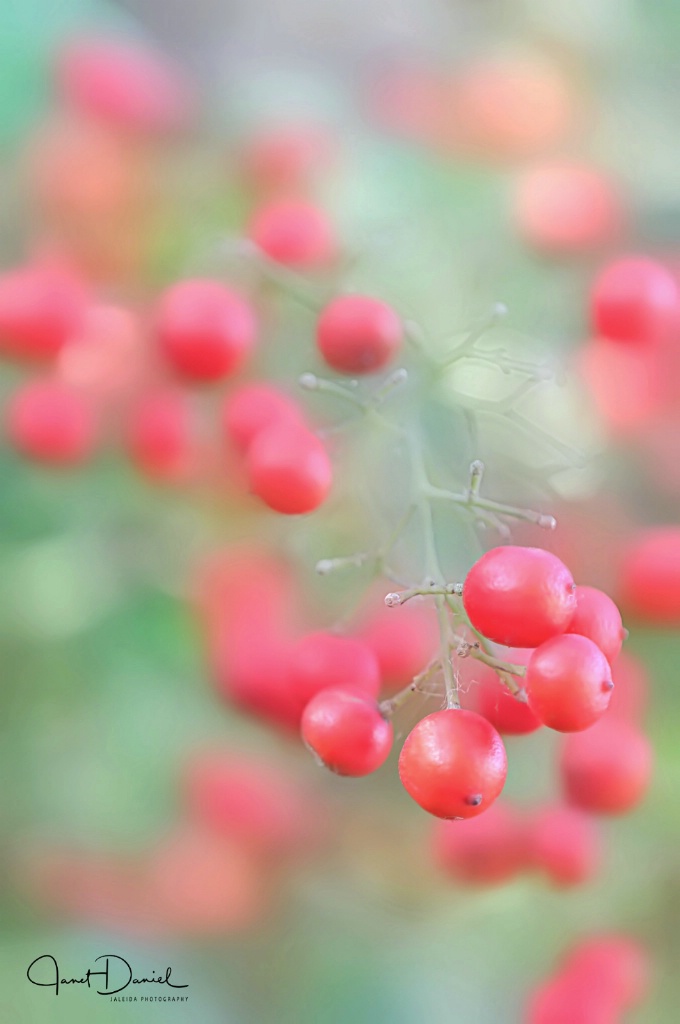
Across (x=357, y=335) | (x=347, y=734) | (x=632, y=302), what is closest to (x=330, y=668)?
(x=347, y=734)

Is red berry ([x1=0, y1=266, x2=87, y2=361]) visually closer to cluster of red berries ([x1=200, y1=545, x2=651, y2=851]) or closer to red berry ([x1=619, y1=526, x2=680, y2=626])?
cluster of red berries ([x1=200, y1=545, x2=651, y2=851])

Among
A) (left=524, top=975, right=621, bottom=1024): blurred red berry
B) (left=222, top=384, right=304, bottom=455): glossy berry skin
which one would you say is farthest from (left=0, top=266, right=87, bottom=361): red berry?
(left=524, top=975, right=621, bottom=1024): blurred red berry

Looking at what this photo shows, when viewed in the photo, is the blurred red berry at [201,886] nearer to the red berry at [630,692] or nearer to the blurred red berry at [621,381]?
the red berry at [630,692]

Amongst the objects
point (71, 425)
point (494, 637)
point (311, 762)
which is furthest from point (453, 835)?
point (71, 425)

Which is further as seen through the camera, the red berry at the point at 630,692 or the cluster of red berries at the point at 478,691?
the red berry at the point at 630,692

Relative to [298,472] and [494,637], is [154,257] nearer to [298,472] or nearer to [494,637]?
[298,472]

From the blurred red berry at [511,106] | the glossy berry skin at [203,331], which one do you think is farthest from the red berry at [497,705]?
the blurred red berry at [511,106]

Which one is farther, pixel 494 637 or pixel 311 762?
pixel 311 762
